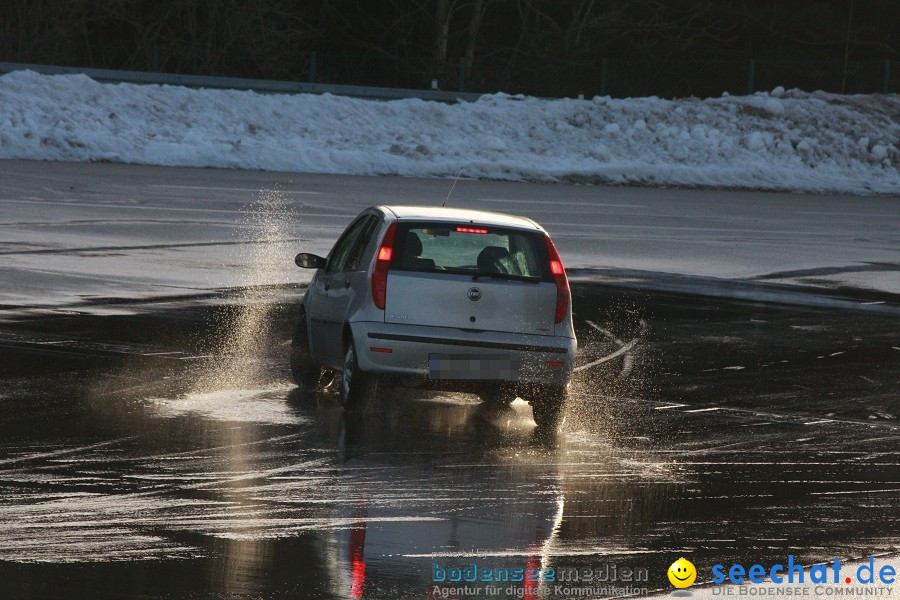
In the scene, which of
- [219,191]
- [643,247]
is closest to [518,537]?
[643,247]

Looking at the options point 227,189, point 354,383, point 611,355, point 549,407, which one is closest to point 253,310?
point 611,355

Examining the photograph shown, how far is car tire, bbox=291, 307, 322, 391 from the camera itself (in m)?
9.99

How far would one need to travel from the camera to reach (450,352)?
8641mm

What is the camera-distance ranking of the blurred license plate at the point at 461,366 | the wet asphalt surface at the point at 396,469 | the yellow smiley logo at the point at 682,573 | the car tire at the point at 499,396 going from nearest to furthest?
the yellow smiley logo at the point at 682,573 → the wet asphalt surface at the point at 396,469 → the blurred license plate at the point at 461,366 → the car tire at the point at 499,396

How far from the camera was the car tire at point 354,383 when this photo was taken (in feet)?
28.9

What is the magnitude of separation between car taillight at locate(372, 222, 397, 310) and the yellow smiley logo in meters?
3.39

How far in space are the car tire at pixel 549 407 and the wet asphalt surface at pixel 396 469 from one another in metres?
0.18

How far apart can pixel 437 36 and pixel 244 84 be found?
9.82 metres

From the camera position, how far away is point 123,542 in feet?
19.0

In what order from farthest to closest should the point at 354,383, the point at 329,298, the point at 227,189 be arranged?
the point at 227,189 → the point at 329,298 → the point at 354,383

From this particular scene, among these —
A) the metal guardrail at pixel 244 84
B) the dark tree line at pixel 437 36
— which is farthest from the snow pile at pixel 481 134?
the dark tree line at pixel 437 36

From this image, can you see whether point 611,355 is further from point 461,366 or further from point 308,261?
point 461,366

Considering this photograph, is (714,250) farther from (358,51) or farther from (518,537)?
(358,51)

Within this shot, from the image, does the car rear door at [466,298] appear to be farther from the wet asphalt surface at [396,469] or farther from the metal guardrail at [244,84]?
the metal guardrail at [244,84]
